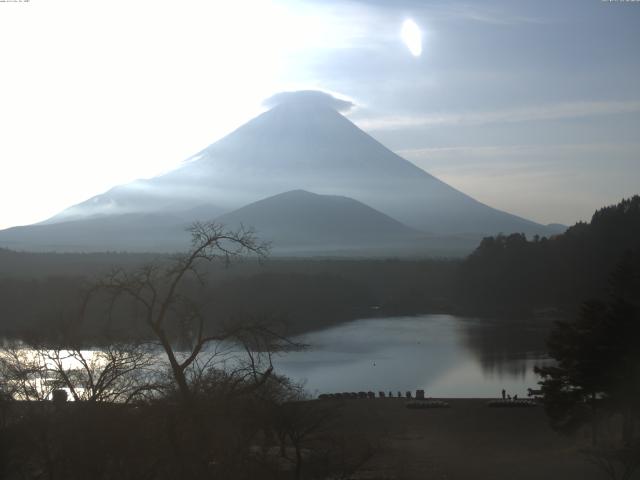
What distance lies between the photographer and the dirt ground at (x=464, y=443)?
803 centimetres

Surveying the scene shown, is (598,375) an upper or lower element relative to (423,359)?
upper

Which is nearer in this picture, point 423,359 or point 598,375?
point 598,375

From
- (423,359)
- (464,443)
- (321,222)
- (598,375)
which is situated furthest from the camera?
(321,222)

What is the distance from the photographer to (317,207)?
91625 millimetres

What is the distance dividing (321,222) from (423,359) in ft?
235

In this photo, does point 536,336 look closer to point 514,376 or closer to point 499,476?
point 514,376

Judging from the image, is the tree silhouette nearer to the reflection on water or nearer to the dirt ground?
the dirt ground

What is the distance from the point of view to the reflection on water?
1515cm

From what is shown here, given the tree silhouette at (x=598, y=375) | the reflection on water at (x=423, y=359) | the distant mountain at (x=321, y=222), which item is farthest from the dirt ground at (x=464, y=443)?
the distant mountain at (x=321, y=222)

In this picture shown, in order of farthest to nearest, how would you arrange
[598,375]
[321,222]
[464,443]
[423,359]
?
[321,222] < [423,359] < [464,443] < [598,375]

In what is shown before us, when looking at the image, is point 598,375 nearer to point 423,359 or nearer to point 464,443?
point 464,443

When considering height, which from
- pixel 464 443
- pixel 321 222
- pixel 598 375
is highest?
pixel 321 222

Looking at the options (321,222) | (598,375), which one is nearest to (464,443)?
(598,375)

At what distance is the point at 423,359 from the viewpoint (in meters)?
18.2
